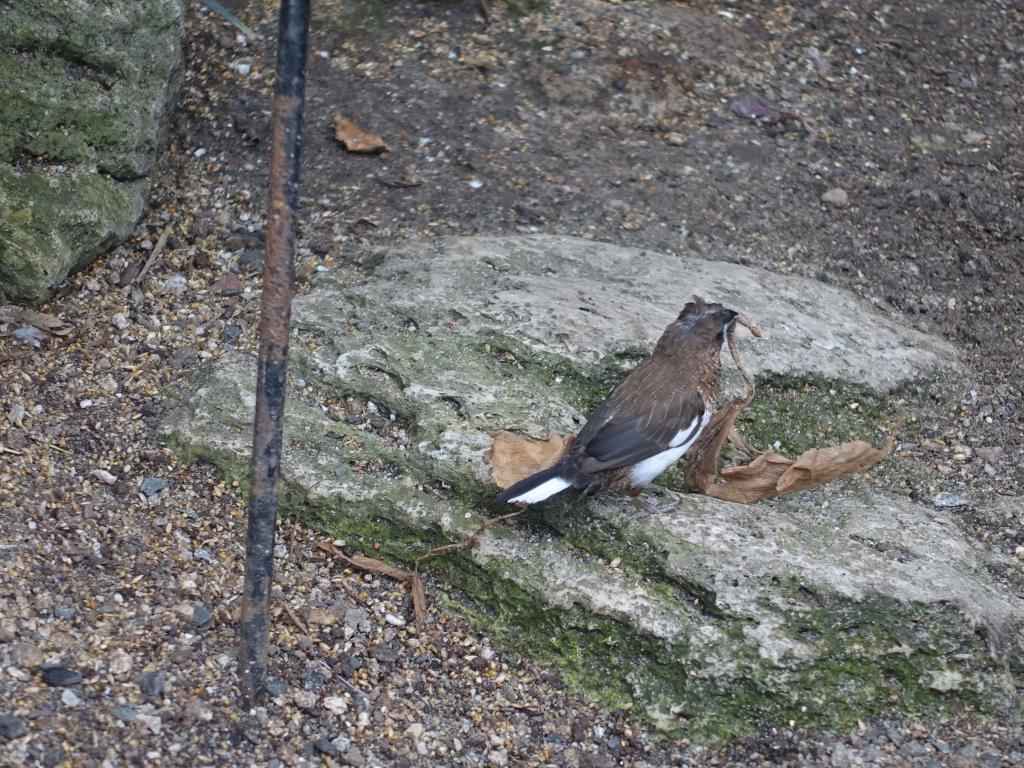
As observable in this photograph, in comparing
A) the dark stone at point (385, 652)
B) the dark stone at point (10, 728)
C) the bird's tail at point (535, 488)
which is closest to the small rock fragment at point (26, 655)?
the dark stone at point (10, 728)

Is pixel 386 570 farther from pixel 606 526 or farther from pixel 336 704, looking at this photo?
pixel 606 526

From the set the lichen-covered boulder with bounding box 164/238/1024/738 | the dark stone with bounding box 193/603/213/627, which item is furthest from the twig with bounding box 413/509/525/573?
the dark stone with bounding box 193/603/213/627

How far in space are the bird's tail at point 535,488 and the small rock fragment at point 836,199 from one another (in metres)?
3.33

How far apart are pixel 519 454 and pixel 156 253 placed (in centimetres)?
217

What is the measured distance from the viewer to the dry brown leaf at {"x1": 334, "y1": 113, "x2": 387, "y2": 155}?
20.1 feet

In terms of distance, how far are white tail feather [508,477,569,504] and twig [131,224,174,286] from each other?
223cm

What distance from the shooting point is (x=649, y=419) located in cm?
429

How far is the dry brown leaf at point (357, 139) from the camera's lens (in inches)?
241

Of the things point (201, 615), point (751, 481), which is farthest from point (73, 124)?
point (751, 481)

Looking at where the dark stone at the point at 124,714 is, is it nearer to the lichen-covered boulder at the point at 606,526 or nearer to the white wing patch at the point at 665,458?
the lichen-covered boulder at the point at 606,526

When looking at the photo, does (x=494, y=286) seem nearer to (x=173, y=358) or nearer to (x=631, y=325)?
(x=631, y=325)

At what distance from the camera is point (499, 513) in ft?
13.8

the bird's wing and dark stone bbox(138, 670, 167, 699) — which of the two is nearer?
dark stone bbox(138, 670, 167, 699)

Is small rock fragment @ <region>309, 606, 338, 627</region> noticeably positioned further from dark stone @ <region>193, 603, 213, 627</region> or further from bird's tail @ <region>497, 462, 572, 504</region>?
bird's tail @ <region>497, 462, 572, 504</region>
